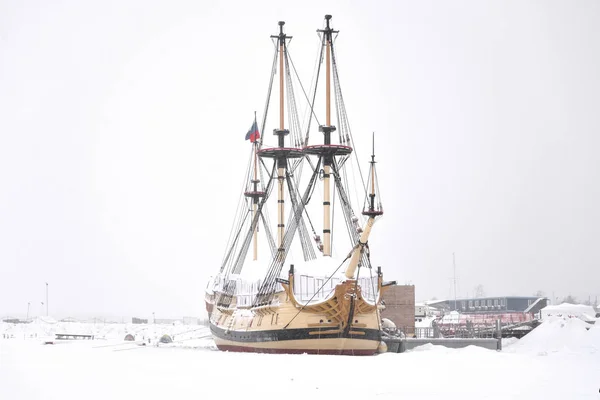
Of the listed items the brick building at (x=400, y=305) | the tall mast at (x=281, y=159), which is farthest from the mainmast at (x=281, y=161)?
the brick building at (x=400, y=305)

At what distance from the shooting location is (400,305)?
222 feet

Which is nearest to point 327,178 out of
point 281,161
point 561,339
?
point 281,161

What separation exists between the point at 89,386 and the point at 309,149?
1415 inches

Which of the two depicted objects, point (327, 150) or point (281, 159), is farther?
point (281, 159)

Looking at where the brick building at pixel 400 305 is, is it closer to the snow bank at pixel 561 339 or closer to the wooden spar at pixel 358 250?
the snow bank at pixel 561 339

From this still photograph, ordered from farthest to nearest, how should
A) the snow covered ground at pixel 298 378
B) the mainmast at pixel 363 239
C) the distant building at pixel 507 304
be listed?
the distant building at pixel 507 304, the mainmast at pixel 363 239, the snow covered ground at pixel 298 378

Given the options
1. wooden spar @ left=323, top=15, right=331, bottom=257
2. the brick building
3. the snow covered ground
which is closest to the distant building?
the brick building

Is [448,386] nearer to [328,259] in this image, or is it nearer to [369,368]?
[369,368]

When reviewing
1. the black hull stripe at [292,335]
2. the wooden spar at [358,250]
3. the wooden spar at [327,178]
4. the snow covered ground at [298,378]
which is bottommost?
the snow covered ground at [298,378]

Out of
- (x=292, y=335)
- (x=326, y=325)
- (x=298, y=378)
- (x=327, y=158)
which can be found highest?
(x=327, y=158)

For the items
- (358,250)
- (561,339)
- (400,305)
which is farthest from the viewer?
(400,305)

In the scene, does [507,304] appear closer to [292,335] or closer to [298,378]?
[292,335]

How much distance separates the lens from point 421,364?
37844 millimetres

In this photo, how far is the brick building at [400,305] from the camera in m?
66.9
